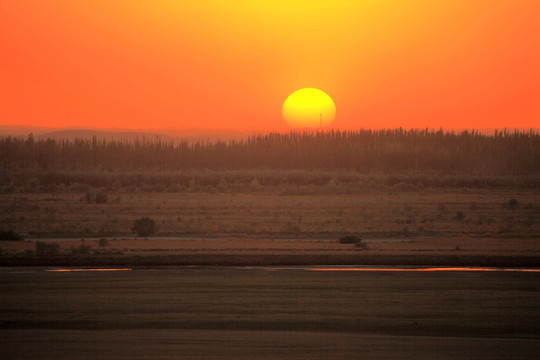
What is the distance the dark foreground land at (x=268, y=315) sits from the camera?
8.88m

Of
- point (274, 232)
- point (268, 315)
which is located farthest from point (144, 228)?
point (268, 315)

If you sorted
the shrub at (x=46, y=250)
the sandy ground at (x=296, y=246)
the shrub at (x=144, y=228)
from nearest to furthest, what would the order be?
the shrub at (x=46, y=250) < the sandy ground at (x=296, y=246) < the shrub at (x=144, y=228)

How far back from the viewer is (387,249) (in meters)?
23.5

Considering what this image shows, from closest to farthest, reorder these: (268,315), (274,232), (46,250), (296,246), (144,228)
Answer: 1. (268,315)
2. (46,250)
3. (296,246)
4. (144,228)
5. (274,232)

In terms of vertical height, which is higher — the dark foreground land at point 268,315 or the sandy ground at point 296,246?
the dark foreground land at point 268,315

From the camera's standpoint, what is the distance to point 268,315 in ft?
36.5

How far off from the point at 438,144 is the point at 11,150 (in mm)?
79469

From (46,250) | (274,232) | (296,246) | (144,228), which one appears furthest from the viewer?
(274,232)

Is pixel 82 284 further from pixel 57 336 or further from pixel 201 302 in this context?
pixel 57 336

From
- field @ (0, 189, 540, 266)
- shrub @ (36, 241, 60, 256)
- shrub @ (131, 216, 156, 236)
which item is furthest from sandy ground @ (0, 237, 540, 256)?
shrub @ (131, 216, 156, 236)

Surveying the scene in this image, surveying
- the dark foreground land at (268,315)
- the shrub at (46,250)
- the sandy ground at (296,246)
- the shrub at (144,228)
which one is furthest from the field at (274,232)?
the dark foreground land at (268,315)

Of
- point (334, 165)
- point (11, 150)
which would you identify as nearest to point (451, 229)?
point (334, 165)

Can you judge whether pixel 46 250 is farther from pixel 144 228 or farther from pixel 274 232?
pixel 274 232

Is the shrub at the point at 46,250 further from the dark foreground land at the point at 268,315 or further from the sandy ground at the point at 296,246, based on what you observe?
the dark foreground land at the point at 268,315
